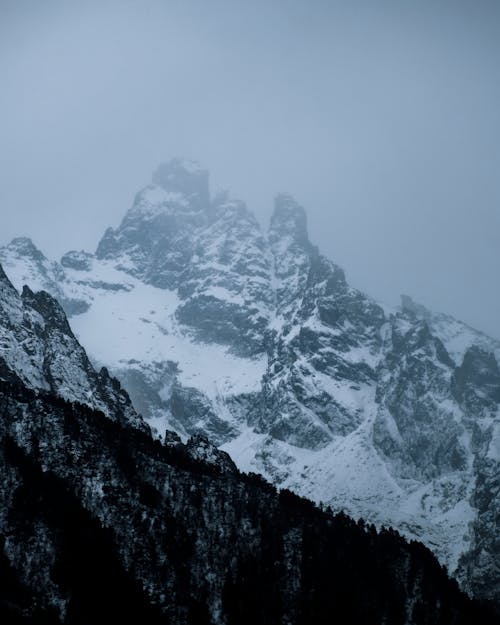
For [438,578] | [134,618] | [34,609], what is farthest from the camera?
[438,578]

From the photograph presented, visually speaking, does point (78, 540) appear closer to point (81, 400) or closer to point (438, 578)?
point (81, 400)

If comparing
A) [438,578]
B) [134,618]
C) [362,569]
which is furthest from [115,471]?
[438,578]

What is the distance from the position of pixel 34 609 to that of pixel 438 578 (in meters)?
92.0

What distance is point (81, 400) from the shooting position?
181 meters

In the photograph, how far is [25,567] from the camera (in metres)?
121

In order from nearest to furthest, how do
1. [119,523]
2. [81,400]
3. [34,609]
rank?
[34,609]
[119,523]
[81,400]

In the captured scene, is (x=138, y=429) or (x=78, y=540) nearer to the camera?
(x=78, y=540)

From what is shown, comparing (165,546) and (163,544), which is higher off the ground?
Answer: (163,544)

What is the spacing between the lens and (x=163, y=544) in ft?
463

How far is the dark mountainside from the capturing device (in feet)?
408

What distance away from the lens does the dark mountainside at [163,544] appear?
124500mm

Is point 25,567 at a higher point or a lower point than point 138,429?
lower

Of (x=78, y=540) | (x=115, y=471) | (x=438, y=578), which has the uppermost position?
(x=438, y=578)

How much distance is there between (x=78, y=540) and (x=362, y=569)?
6303 centimetres
